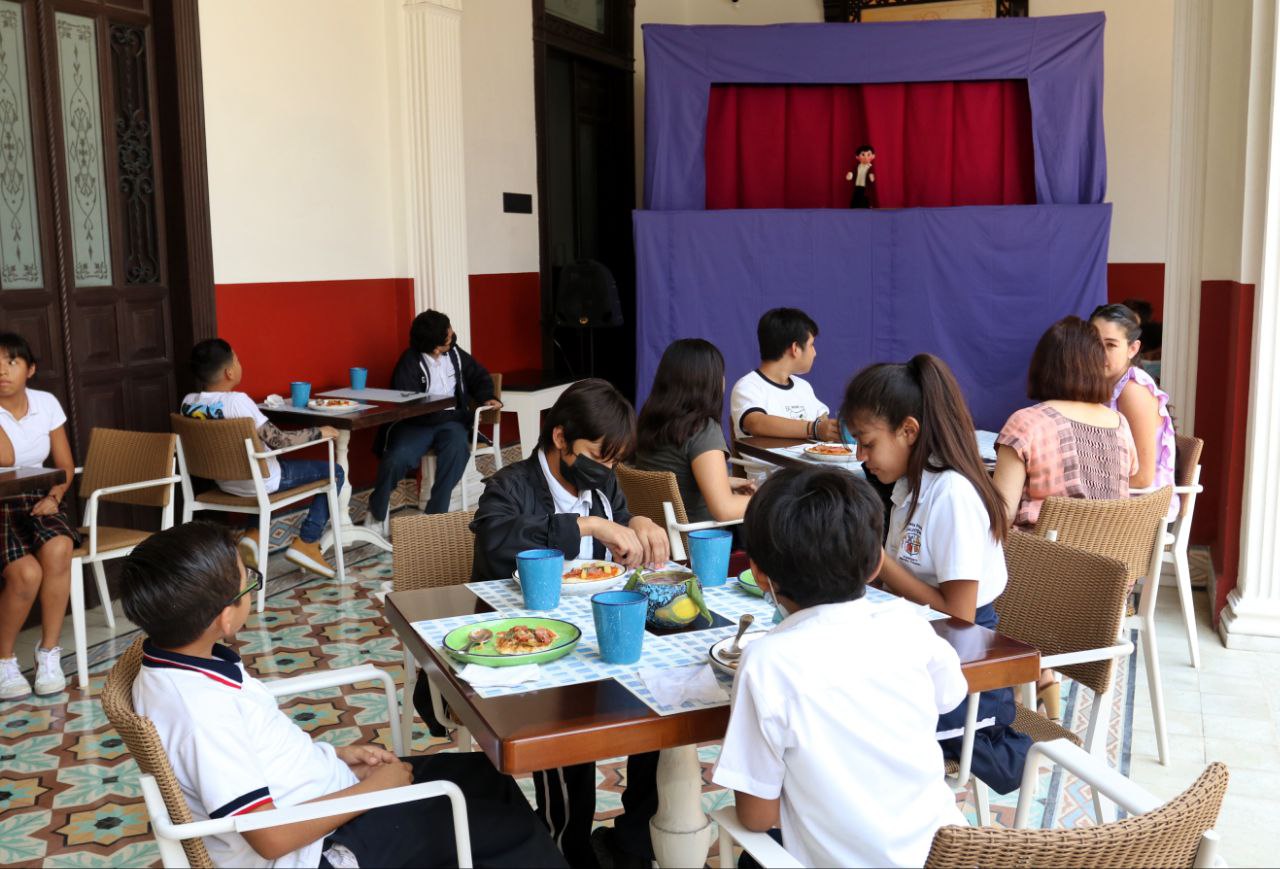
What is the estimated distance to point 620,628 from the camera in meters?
1.83

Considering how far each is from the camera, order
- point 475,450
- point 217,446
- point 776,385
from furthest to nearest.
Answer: point 475,450 < point 217,446 < point 776,385

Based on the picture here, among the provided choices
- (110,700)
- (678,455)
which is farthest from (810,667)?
(678,455)

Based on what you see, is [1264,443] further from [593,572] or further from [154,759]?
[154,759]

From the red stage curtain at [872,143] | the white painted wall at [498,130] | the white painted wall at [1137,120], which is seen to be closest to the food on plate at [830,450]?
the white painted wall at [498,130]

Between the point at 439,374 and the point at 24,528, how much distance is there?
2442 mm

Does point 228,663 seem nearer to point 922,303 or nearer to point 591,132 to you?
point 922,303

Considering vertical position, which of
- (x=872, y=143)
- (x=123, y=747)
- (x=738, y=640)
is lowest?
(x=123, y=747)

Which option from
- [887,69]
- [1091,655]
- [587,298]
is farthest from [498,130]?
[1091,655]

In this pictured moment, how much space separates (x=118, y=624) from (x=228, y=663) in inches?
124

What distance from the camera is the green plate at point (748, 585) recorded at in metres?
2.25

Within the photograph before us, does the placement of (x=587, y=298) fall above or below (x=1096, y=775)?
above

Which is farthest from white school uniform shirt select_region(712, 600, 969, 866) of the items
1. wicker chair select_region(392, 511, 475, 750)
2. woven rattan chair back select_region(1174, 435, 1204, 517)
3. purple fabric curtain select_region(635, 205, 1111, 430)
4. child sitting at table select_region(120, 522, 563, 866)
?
purple fabric curtain select_region(635, 205, 1111, 430)

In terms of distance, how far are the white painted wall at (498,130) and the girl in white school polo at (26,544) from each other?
3206 mm

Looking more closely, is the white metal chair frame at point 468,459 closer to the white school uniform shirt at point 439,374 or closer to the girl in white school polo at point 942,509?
the white school uniform shirt at point 439,374
